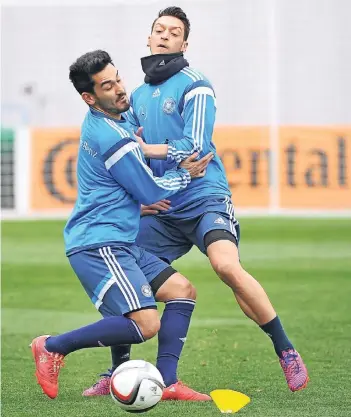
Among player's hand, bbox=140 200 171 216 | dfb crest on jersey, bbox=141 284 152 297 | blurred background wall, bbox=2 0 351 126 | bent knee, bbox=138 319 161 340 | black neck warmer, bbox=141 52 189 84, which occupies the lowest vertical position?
blurred background wall, bbox=2 0 351 126

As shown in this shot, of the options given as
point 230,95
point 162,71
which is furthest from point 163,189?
point 230,95

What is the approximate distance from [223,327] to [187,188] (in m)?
3.11

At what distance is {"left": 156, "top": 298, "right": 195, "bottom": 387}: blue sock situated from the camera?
23.0ft

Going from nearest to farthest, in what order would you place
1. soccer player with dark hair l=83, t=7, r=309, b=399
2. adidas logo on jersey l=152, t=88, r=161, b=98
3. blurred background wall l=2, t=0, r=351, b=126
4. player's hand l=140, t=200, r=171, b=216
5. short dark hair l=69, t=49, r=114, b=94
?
short dark hair l=69, t=49, r=114, b=94, soccer player with dark hair l=83, t=7, r=309, b=399, player's hand l=140, t=200, r=171, b=216, adidas logo on jersey l=152, t=88, r=161, b=98, blurred background wall l=2, t=0, r=351, b=126

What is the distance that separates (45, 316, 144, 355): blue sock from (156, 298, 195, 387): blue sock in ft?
1.44

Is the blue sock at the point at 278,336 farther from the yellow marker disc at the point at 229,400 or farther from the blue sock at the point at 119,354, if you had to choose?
the blue sock at the point at 119,354

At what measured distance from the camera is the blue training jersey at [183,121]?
276 inches

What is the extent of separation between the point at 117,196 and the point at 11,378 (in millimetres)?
1750

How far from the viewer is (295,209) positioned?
22.1 meters

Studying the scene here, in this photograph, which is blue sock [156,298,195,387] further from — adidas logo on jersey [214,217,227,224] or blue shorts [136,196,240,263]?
adidas logo on jersey [214,217,227,224]

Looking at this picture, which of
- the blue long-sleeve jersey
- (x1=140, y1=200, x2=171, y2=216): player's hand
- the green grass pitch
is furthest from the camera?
(x1=140, y1=200, x2=171, y2=216): player's hand

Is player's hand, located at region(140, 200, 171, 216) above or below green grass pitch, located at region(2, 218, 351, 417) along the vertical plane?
above

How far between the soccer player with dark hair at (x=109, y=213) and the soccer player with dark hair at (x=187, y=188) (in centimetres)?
37

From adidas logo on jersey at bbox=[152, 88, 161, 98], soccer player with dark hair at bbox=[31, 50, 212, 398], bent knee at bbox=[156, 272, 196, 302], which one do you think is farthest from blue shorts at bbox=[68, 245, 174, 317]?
adidas logo on jersey at bbox=[152, 88, 161, 98]
